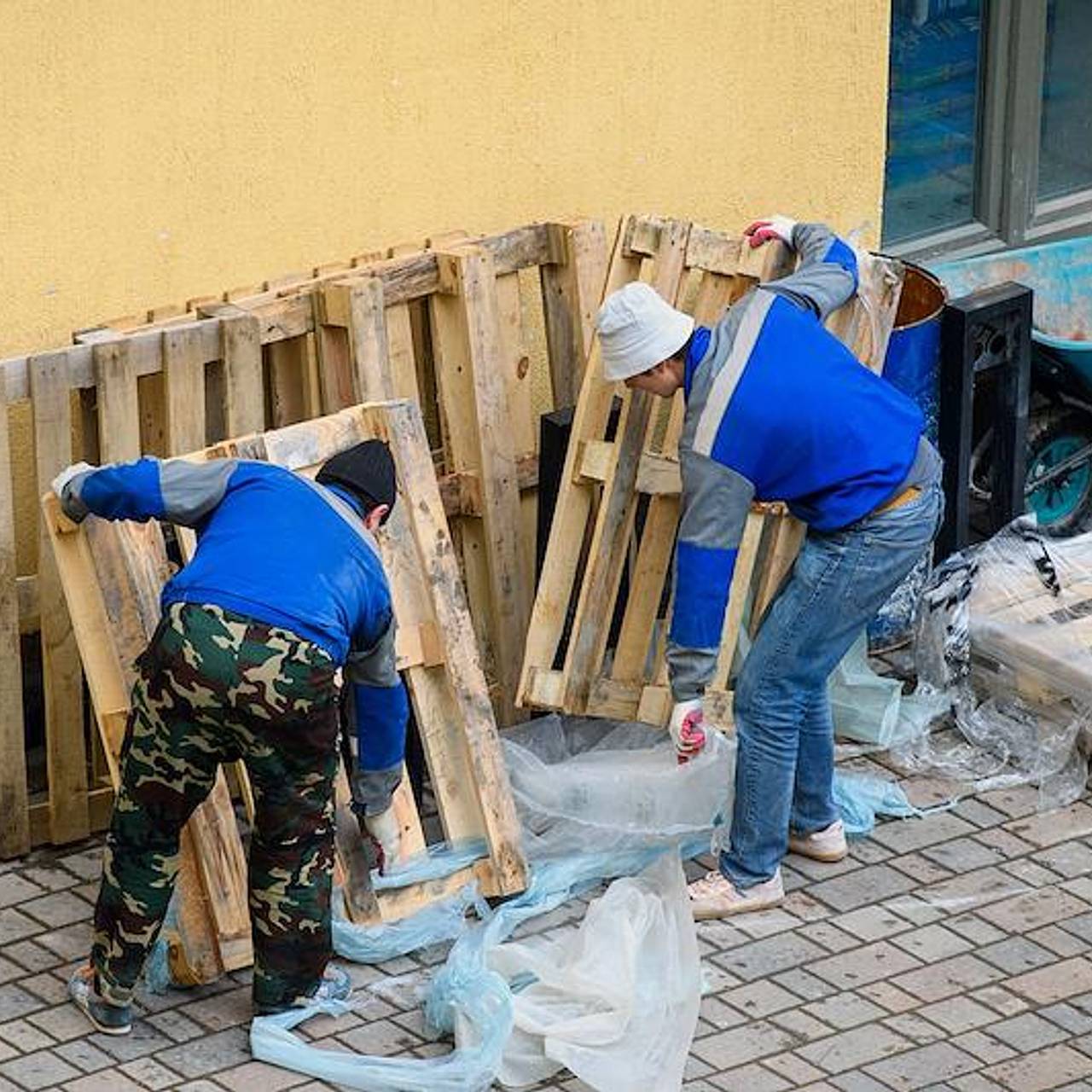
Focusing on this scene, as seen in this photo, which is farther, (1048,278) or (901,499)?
(1048,278)

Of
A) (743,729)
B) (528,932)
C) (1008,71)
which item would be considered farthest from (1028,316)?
(528,932)

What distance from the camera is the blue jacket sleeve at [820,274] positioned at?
6730 mm

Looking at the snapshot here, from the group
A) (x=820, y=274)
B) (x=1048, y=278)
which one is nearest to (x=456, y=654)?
(x=820, y=274)

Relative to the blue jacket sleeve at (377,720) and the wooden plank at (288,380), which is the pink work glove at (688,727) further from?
the wooden plank at (288,380)

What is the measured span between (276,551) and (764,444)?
1.27m

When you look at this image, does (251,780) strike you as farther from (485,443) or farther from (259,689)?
(485,443)

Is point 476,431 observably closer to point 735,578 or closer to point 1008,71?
point 735,578

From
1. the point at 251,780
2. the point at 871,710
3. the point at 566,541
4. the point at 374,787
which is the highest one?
the point at 566,541

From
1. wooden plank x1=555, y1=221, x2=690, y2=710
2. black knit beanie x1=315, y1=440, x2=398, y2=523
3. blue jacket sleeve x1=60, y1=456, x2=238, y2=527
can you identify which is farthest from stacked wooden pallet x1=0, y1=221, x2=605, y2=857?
black knit beanie x1=315, y1=440, x2=398, y2=523

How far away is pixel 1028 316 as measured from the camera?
324 inches

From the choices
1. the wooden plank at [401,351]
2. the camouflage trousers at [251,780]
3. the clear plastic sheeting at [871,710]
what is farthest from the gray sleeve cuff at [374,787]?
the clear plastic sheeting at [871,710]

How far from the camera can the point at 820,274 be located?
682 cm

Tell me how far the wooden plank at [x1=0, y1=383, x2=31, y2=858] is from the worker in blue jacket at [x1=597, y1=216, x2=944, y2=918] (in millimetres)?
1535

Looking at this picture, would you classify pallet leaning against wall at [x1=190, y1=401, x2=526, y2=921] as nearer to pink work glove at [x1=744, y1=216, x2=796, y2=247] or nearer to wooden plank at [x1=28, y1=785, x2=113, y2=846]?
wooden plank at [x1=28, y1=785, x2=113, y2=846]
